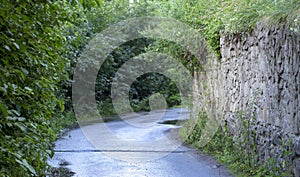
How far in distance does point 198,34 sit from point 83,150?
361 centimetres

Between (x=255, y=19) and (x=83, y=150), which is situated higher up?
(x=255, y=19)

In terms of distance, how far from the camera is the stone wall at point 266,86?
16.8ft

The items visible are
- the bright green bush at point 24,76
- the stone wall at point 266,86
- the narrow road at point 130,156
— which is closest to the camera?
the bright green bush at point 24,76

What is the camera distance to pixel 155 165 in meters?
7.42

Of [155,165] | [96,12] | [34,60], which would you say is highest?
[96,12]

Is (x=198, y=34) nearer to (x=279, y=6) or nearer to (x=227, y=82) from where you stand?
(x=227, y=82)

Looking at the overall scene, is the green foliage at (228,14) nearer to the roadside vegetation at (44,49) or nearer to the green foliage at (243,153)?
the roadside vegetation at (44,49)

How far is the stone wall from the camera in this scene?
201 inches

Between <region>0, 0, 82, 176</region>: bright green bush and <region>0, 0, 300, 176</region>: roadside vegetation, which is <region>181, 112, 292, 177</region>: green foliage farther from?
<region>0, 0, 82, 176</region>: bright green bush

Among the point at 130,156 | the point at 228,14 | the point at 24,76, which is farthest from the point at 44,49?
the point at 130,156

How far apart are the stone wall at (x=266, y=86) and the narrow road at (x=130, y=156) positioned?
102cm

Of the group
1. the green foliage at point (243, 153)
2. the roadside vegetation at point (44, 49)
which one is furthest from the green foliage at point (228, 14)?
the green foliage at point (243, 153)

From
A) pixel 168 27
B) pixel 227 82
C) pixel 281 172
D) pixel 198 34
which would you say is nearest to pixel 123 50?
pixel 168 27

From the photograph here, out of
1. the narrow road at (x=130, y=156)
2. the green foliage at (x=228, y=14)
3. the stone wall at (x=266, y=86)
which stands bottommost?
the narrow road at (x=130, y=156)
